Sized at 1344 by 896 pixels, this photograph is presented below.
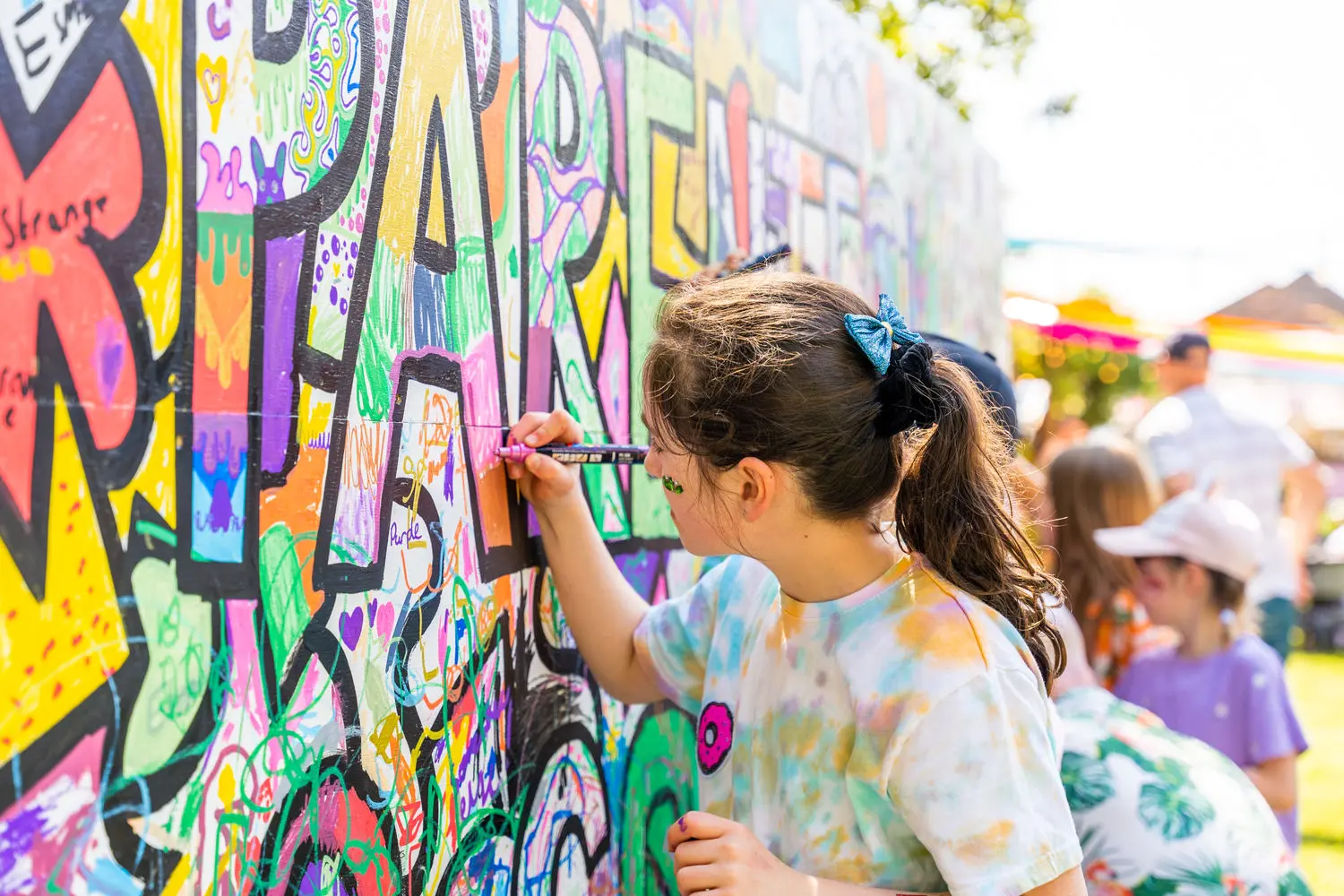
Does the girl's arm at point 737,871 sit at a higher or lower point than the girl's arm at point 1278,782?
higher

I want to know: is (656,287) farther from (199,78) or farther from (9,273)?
(9,273)

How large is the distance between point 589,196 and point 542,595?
31.6 inches

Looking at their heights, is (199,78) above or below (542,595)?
above

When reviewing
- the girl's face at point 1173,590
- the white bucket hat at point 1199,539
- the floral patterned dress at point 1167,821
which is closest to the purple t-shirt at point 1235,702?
the girl's face at point 1173,590

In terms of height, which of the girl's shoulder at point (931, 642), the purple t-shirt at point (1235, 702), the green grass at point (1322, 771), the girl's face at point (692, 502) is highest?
the girl's face at point (692, 502)

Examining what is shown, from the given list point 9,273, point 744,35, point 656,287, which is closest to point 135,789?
point 9,273

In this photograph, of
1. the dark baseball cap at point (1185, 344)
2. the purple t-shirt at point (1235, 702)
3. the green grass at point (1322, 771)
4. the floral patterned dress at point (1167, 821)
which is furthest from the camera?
the dark baseball cap at point (1185, 344)

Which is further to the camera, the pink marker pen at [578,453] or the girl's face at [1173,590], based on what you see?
the girl's face at [1173,590]

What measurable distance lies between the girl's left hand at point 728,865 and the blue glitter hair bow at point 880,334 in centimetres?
70

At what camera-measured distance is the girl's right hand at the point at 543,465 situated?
2.02 meters

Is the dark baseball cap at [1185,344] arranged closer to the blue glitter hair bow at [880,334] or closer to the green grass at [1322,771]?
the green grass at [1322,771]

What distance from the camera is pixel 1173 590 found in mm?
3434

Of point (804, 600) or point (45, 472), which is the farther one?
point (804, 600)

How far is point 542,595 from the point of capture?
2150 millimetres
